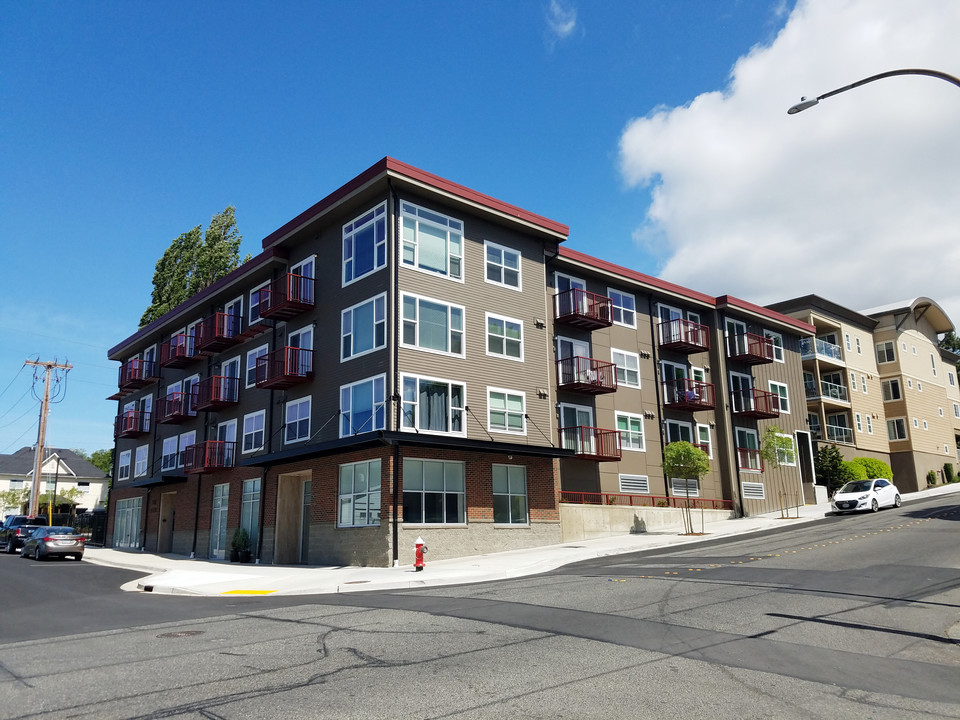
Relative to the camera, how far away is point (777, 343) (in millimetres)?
43938

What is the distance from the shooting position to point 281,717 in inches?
252

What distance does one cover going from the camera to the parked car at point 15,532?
39.3m

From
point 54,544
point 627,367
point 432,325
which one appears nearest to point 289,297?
point 432,325

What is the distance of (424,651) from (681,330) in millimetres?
30715

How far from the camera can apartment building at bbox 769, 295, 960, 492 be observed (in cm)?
4959

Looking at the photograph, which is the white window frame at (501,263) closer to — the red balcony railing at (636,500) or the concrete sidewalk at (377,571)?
the red balcony railing at (636,500)

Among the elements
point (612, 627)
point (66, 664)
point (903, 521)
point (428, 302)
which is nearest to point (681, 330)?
point (903, 521)

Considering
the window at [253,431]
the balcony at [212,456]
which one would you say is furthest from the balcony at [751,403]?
the balcony at [212,456]

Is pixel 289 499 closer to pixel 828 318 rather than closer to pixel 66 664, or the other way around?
pixel 66 664

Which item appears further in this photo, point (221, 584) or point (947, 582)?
point (221, 584)

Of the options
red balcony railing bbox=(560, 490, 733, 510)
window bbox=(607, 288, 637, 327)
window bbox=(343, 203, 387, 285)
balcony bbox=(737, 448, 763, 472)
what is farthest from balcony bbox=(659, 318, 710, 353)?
window bbox=(343, 203, 387, 285)

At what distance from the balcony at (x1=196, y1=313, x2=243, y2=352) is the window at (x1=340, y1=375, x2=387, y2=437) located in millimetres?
10217

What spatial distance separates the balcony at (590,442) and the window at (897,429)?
105ft

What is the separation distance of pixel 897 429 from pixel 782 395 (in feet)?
55.0
